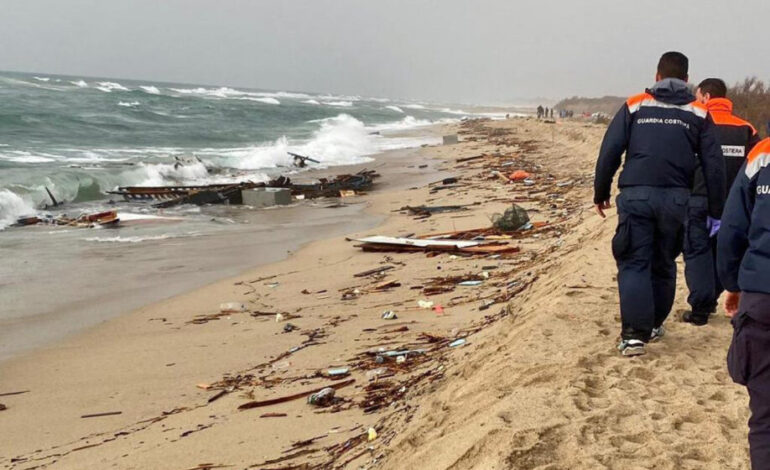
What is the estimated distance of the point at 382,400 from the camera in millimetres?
4375

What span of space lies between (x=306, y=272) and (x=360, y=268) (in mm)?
816

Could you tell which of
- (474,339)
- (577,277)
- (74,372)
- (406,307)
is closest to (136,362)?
(74,372)

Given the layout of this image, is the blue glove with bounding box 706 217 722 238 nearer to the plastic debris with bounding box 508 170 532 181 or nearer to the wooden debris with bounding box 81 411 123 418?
the wooden debris with bounding box 81 411 123 418

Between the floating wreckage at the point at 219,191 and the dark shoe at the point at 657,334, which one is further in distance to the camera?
the floating wreckage at the point at 219,191

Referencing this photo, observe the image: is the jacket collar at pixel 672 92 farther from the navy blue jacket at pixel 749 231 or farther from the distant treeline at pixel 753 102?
the distant treeline at pixel 753 102

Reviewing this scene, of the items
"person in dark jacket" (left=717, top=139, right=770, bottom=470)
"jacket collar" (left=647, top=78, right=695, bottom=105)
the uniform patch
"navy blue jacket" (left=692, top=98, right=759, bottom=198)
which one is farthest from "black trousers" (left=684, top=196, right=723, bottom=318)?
"person in dark jacket" (left=717, top=139, right=770, bottom=470)

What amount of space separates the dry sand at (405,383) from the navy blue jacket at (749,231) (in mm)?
902

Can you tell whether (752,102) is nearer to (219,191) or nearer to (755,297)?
(219,191)

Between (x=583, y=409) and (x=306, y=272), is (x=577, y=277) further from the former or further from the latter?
(x=306, y=272)

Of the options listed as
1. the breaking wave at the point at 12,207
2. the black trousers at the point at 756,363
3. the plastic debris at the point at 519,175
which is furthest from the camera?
the plastic debris at the point at 519,175

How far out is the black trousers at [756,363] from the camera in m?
2.28

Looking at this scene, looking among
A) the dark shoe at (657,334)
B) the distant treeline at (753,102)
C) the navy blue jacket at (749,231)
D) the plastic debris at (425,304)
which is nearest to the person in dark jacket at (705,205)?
Result: the dark shoe at (657,334)

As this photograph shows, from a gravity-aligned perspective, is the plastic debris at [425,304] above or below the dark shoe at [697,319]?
below

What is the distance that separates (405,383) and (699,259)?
240 centimetres
